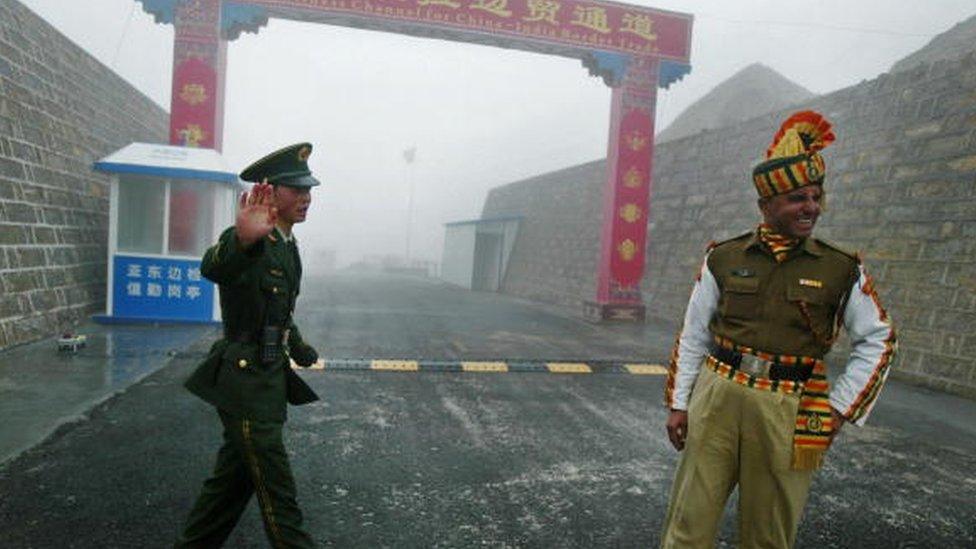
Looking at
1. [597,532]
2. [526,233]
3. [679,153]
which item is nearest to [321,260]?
[526,233]

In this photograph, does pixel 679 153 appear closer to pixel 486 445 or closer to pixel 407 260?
pixel 486 445

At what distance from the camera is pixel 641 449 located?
4.63 meters

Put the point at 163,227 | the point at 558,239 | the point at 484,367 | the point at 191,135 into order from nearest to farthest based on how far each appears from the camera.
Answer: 1. the point at 484,367
2. the point at 163,227
3. the point at 191,135
4. the point at 558,239

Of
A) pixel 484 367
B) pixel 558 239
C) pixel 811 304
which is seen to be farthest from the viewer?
pixel 558 239

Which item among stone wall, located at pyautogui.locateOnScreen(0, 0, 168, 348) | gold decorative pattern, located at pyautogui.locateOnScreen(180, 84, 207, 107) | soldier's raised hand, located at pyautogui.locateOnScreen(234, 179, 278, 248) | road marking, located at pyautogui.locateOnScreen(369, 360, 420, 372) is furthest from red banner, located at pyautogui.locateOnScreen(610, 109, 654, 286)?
soldier's raised hand, located at pyautogui.locateOnScreen(234, 179, 278, 248)

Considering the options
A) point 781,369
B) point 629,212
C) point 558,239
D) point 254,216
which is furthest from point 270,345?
point 558,239

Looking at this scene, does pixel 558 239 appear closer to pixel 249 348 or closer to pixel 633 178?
pixel 633 178

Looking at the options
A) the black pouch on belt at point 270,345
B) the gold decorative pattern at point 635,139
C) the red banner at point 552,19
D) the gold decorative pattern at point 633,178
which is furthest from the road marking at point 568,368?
the red banner at point 552,19

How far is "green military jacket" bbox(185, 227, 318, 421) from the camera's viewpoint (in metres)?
2.40

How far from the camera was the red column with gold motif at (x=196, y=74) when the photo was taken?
1093cm

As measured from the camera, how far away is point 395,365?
7199 mm

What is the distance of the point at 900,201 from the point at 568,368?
19.2 feet

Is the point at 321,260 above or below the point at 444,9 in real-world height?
below

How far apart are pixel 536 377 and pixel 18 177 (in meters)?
7.02
